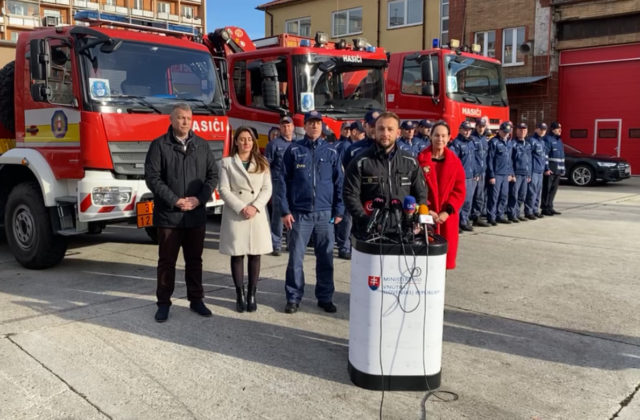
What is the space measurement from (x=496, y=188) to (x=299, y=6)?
2295 cm

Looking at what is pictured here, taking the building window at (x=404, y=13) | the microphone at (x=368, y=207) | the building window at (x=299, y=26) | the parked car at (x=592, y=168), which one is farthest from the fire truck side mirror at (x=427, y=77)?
the building window at (x=299, y=26)

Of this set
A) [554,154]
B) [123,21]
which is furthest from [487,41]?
[123,21]

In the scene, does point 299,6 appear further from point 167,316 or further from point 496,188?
point 167,316

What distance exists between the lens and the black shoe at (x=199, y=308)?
510 cm

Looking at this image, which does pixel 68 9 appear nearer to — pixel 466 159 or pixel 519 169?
pixel 519 169

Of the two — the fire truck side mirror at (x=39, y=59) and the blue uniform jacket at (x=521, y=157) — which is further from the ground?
the fire truck side mirror at (x=39, y=59)

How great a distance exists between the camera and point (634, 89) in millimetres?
20422

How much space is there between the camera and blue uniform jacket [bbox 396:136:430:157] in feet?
29.3

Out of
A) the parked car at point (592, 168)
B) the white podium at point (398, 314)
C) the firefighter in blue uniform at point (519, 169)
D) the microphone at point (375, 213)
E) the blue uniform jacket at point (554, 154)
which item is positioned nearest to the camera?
the white podium at point (398, 314)

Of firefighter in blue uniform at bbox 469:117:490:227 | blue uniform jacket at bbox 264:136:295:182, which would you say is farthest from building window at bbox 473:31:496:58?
blue uniform jacket at bbox 264:136:295:182

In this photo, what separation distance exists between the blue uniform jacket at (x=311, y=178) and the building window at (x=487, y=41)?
64.3 ft

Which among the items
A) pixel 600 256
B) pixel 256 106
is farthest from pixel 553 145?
pixel 256 106

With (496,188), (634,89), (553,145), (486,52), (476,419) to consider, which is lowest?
(476,419)

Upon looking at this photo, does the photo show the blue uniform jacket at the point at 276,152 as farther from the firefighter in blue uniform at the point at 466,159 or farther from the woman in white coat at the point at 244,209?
the firefighter in blue uniform at the point at 466,159
